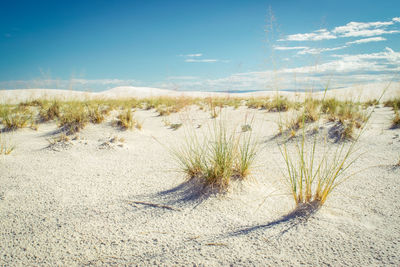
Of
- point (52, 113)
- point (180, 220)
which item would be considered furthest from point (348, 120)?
point (52, 113)

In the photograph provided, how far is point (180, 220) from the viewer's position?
168 centimetres

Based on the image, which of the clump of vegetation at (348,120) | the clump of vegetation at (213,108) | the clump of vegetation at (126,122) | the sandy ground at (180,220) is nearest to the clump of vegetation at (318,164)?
the clump of vegetation at (348,120)

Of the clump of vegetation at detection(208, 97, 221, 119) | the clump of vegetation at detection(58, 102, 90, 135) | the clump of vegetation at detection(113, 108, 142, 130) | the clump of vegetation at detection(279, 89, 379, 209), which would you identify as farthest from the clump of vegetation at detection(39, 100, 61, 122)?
the clump of vegetation at detection(279, 89, 379, 209)

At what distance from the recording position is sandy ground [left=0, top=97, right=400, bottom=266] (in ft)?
4.35

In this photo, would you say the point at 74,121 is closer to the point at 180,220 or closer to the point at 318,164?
the point at 180,220

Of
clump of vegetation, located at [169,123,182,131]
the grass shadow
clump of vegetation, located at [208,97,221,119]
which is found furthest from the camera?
clump of vegetation, located at [169,123,182,131]

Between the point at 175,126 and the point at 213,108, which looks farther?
the point at 213,108

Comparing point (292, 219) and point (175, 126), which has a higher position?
point (175, 126)

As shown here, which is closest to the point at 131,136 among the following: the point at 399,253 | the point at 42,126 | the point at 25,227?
the point at 42,126

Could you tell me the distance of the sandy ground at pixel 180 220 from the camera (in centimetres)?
133

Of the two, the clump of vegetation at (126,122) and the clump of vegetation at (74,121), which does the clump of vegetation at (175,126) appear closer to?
the clump of vegetation at (126,122)

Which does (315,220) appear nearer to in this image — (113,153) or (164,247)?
(164,247)

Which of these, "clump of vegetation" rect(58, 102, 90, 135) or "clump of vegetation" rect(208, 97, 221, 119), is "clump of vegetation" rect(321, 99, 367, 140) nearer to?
"clump of vegetation" rect(208, 97, 221, 119)

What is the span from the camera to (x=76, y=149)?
3553 millimetres
